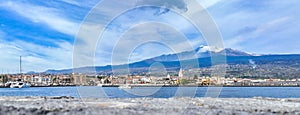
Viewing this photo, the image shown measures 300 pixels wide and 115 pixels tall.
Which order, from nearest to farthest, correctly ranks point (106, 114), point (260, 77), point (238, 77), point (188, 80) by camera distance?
point (106, 114), point (188, 80), point (238, 77), point (260, 77)

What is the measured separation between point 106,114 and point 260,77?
146 meters

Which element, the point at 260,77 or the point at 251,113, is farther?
the point at 260,77

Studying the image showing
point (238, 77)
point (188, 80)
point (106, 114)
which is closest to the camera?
point (106, 114)

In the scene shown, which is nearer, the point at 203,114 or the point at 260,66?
the point at 203,114

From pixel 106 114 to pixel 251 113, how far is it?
4281 millimetres

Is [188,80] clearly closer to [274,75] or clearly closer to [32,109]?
[32,109]

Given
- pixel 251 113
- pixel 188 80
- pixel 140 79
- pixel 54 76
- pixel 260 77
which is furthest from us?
pixel 54 76

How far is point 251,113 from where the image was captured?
1170 cm

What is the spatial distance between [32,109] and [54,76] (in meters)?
174

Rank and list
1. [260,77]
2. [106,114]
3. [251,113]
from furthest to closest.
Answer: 1. [260,77]
2. [251,113]
3. [106,114]

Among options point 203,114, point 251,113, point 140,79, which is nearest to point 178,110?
point 203,114

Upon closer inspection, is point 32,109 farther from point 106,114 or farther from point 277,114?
point 277,114

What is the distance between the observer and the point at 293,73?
5846 inches

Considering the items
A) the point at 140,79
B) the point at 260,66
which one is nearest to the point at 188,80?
the point at 140,79
